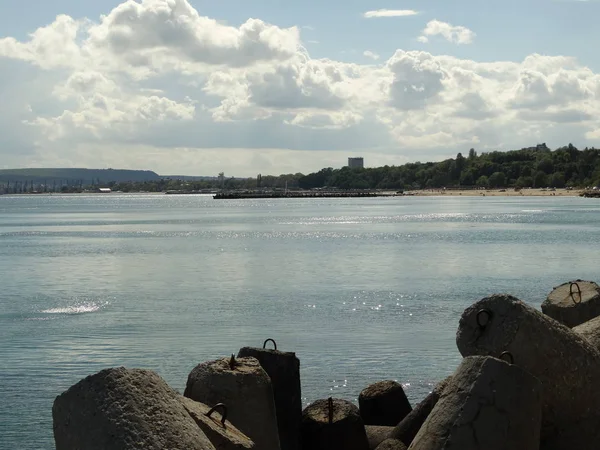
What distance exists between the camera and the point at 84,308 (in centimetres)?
3247

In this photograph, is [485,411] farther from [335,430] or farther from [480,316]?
[335,430]

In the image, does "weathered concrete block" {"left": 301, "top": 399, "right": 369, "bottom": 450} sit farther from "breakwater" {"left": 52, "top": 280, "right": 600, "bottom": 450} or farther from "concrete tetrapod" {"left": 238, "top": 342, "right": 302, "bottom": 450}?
"concrete tetrapod" {"left": 238, "top": 342, "right": 302, "bottom": 450}

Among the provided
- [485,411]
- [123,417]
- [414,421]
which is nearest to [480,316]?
[485,411]

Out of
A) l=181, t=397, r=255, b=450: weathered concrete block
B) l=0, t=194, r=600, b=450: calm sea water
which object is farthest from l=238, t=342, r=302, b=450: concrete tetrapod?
l=0, t=194, r=600, b=450: calm sea water

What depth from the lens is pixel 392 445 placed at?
10.2 meters

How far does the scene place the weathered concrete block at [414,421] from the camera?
10.6 meters

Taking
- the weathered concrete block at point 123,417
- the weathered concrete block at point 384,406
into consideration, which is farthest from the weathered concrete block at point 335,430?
the weathered concrete block at point 123,417

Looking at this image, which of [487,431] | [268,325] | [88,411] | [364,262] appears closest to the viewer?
[88,411]

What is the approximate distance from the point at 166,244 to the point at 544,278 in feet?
132

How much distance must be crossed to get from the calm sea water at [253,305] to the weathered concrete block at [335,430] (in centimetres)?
508

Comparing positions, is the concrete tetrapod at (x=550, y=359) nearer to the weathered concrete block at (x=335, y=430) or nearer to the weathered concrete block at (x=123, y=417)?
the weathered concrete block at (x=335, y=430)

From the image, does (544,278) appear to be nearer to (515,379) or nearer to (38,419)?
(38,419)

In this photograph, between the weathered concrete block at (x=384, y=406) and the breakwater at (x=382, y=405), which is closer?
the breakwater at (x=382, y=405)

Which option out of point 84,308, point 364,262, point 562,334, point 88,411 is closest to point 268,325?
point 84,308
